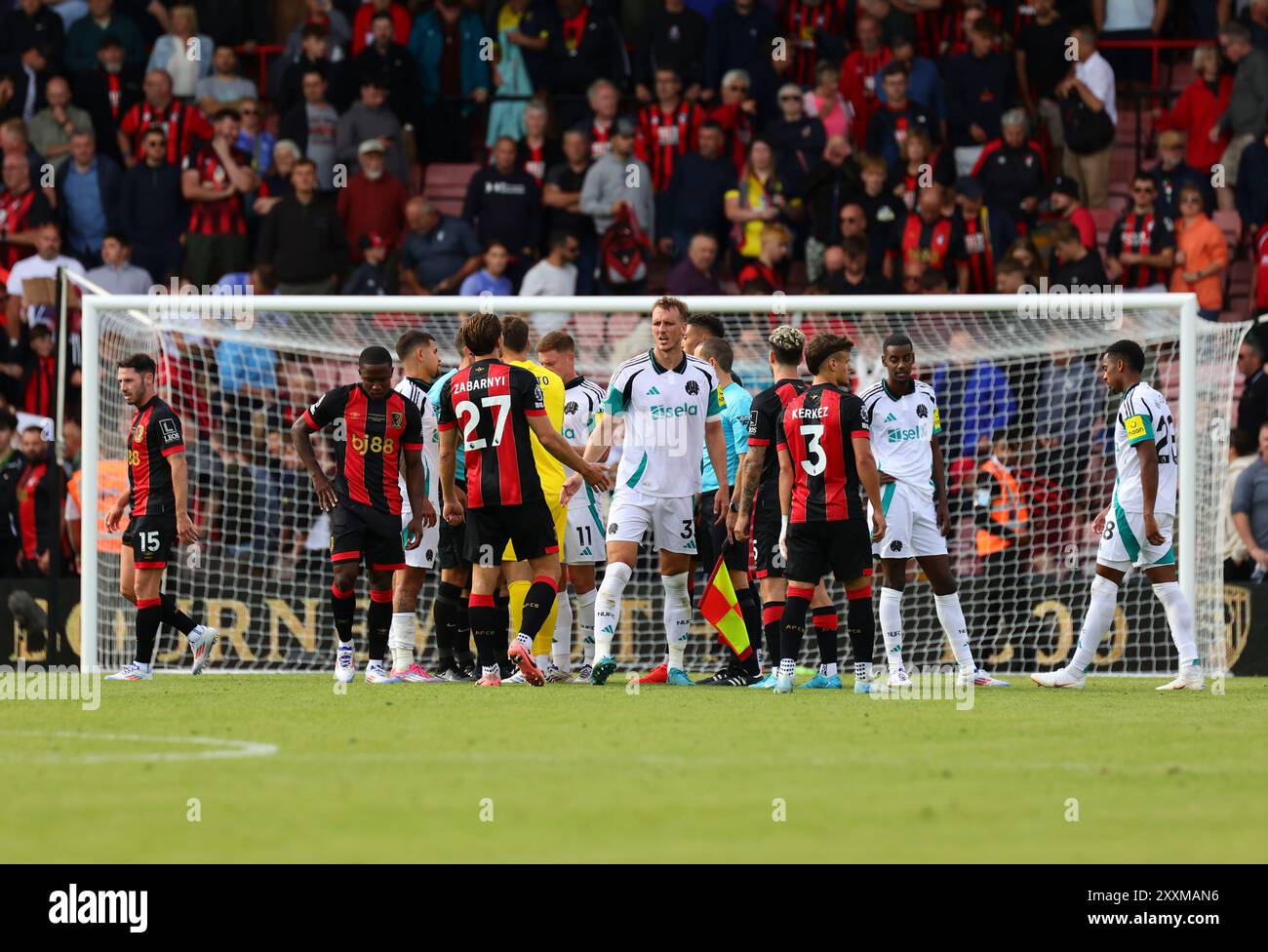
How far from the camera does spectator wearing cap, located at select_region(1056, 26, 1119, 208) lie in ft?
62.3

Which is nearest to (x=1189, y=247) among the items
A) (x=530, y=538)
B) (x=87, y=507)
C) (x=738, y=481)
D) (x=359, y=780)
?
(x=738, y=481)

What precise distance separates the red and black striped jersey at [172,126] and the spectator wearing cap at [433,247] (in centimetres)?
270

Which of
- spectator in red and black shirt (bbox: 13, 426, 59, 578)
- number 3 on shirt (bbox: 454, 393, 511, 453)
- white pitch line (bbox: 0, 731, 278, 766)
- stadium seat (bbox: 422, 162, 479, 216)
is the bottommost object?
white pitch line (bbox: 0, 731, 278, 766)

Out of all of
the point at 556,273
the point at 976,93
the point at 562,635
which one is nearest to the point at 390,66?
the point at 556,273

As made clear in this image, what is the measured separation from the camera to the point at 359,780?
656 cm

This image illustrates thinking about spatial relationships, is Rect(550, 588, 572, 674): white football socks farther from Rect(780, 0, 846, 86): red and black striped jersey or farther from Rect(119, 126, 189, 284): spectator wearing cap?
Rect(780, 0, 846, 86): red and black striped jersey

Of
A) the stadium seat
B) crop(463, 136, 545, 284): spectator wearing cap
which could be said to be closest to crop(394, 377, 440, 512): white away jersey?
crop(463, 136, 545, 284): spectator wearing cap

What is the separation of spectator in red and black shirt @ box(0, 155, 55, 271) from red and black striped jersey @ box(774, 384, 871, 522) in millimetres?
11091

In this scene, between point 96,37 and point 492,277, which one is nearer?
point 492,277

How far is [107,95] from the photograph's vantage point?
20266 millimetres

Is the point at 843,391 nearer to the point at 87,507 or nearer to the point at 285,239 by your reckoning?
the point at 87,507

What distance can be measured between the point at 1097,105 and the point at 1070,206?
1.72 metres

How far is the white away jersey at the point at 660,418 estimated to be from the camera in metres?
11.5

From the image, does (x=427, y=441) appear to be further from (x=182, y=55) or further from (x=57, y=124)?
(x=182, y=55)
